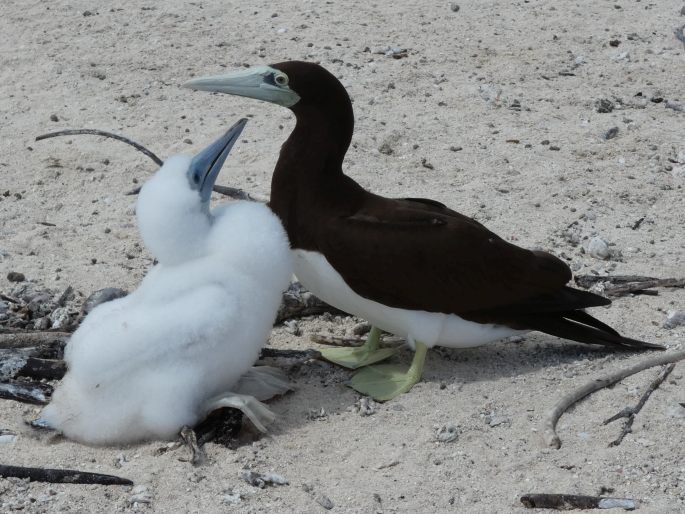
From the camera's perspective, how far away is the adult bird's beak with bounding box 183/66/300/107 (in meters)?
5.01

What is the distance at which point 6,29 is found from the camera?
8.92 metres

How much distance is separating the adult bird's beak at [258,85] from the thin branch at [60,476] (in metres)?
1.86

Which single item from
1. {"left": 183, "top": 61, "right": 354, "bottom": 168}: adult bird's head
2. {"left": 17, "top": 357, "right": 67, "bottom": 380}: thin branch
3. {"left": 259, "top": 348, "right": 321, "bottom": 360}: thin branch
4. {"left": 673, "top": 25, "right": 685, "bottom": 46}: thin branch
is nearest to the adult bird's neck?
{"left": 183, "top": 61, "right": 354, "bottom": 168}: adult bird's head

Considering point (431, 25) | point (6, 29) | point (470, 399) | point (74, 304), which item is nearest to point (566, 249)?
point (470, 399)

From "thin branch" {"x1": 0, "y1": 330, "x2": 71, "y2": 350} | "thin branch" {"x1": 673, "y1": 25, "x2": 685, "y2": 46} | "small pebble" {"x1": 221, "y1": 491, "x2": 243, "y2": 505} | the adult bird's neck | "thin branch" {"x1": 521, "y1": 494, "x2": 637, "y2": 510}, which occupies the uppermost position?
"thin branch" {"x1": 673, "y1": 25, "x2": 685, "y2": 46}

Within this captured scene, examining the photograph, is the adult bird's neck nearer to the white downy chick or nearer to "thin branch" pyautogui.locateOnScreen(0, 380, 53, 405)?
the white downy chick

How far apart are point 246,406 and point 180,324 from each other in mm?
423

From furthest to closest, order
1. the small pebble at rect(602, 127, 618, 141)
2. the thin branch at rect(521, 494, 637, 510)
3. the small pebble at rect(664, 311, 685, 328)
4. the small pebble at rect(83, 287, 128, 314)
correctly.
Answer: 1. the small pebble at rect(602, 127, 618, 141)
2. the small pebble at rect(664, 311, 685, 328)
3. the small pebble at rect(83, 287, 128, 314)
4. the thin branch at rect(521, 494, 637, 510)

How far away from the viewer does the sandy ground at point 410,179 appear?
417 centimetres

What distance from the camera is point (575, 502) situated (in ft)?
12.8

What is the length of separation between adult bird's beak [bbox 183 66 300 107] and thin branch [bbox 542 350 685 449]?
5.85ft

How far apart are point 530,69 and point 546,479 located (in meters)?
4.89

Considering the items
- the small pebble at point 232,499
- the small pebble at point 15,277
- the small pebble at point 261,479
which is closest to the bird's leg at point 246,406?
the small pebble at point 261,479

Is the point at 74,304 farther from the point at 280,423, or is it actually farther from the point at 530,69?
the point at 530,69
